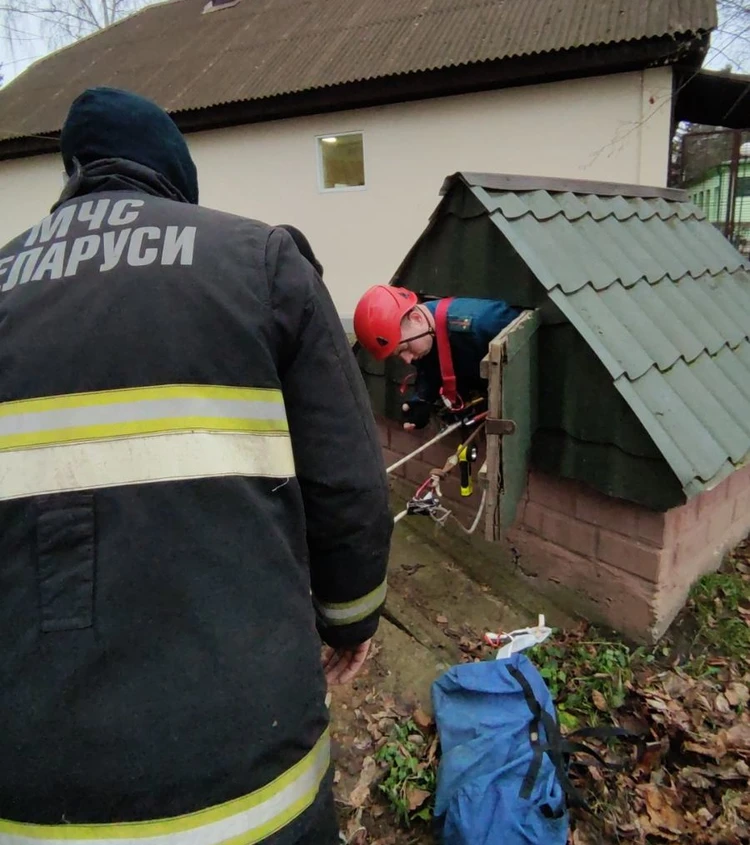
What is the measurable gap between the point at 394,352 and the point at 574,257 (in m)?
0.95

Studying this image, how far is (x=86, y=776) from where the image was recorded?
111 centimetres

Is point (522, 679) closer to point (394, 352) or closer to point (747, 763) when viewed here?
point (747, 763)

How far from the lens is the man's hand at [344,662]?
168cm

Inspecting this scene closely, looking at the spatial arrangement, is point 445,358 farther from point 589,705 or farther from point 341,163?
point 341,163

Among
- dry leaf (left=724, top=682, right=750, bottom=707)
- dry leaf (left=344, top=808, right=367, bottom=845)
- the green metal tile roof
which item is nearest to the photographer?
dry leaf (left=344, top=808, right=367, bottom=845)

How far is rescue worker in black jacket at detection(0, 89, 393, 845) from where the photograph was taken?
3.64 ft

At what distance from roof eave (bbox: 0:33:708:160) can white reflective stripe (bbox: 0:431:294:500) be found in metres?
8.62

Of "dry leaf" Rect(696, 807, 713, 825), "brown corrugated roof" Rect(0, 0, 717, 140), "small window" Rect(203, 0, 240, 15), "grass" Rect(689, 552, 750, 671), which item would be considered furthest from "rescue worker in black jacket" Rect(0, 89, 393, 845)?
"small window" Rect(203, 0, 240, 15)

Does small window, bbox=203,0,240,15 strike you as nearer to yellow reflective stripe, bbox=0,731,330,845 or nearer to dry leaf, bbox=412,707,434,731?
dry leaf, bbox=412,707,434,731

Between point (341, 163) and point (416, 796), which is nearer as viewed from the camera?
point (416, 796)

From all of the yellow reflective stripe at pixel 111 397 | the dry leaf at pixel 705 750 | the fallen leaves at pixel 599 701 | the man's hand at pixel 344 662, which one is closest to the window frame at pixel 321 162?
the fallen leaves at pixel 599 701

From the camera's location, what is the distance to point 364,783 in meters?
2.40

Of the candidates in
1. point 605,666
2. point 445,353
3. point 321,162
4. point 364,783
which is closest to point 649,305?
point 445,353

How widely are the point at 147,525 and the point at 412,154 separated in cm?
980
